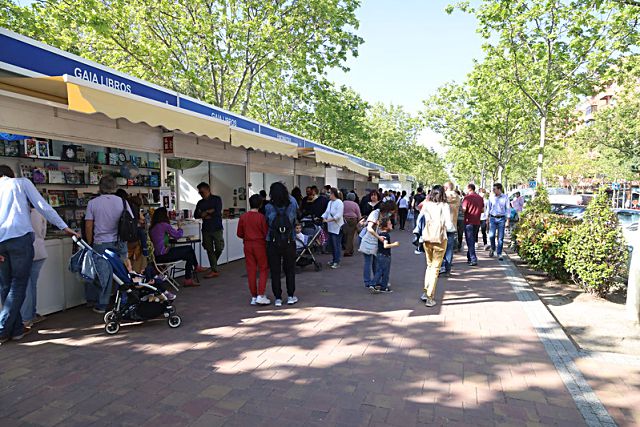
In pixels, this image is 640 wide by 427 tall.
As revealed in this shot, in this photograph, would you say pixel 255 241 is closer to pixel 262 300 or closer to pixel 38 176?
pixel 262 300

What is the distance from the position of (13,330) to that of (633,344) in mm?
6806

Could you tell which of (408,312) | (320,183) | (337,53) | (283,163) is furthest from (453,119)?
(408,312)

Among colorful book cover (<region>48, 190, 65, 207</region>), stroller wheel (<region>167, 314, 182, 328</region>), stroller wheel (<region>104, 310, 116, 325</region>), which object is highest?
colorful book cover (<region>48, 190, 65, 207</region>)

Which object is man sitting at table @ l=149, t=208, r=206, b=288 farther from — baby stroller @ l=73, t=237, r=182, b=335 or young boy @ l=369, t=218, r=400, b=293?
young boy @ l=369, t=218, r=400, b=293

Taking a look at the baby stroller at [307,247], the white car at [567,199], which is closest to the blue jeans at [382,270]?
the baby stroller at [307,247]

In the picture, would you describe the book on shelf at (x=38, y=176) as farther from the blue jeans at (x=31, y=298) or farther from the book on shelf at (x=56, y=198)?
the blue jeans at (x=31, y=298)

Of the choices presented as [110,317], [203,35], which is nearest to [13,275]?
[110,317]

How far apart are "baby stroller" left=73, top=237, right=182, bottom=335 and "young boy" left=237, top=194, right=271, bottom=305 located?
119 cm

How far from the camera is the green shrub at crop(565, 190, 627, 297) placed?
19.6ft

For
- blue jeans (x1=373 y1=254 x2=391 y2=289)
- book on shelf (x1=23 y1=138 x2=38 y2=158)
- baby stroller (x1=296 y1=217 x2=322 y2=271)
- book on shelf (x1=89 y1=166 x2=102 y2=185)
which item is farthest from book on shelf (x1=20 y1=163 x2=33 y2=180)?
blue jeans (x1=373 y1=254 x2=391 y2=289)

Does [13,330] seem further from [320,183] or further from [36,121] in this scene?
[320,183]

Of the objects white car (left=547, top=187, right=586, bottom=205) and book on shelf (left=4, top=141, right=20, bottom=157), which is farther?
white car (left=547, top=187, right=586, bottom=205)

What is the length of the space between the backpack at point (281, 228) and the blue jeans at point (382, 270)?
1589mm

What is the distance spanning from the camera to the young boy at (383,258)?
596cm
